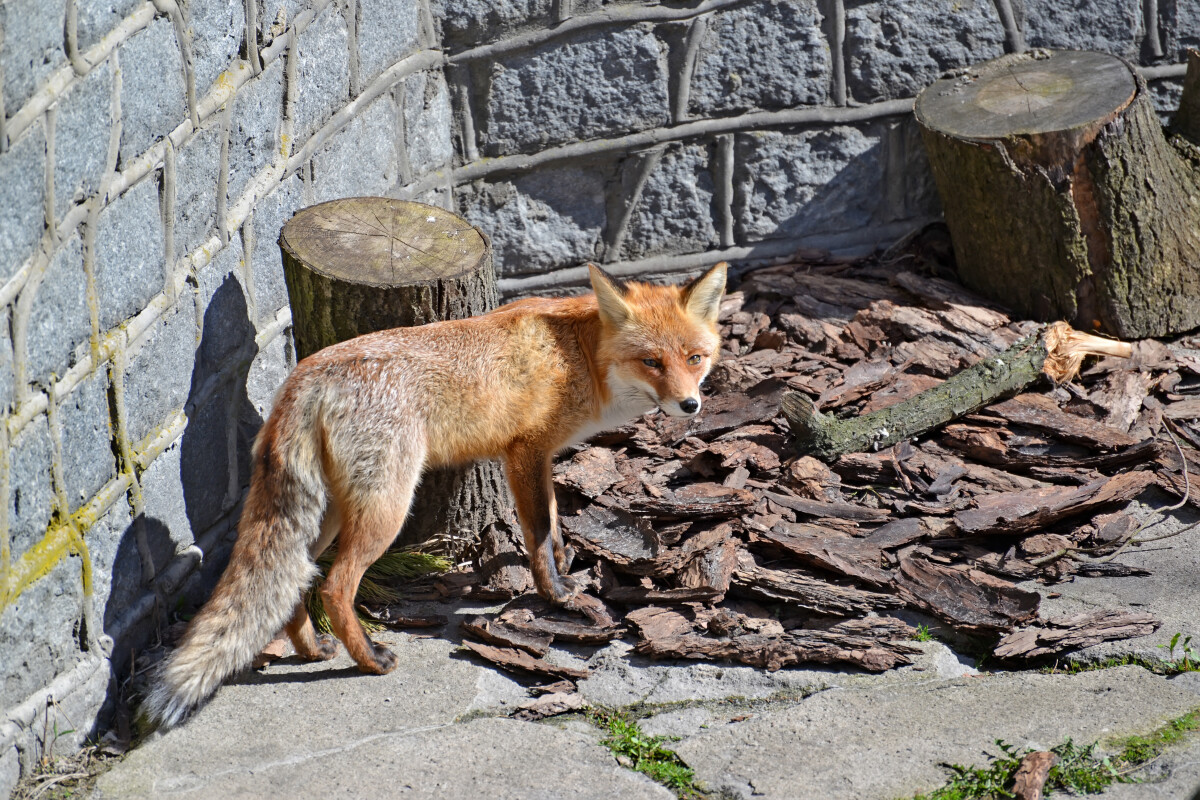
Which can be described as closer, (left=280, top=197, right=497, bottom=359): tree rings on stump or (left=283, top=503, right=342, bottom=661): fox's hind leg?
(left=283, top=503, right=342, bottom=661): fox's hind leg

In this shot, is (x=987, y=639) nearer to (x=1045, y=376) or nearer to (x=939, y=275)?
(x=1045, y=376)

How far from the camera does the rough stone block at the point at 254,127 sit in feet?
15.1

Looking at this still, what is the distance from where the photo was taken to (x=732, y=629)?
4.35 metres

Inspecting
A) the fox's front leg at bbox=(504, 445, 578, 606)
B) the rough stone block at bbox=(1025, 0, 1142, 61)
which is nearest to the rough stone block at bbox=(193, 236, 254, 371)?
the fox's front leg at bbox=(504, 445, 578, 606)

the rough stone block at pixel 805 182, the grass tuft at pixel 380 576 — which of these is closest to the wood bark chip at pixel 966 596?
the grass tuft at pixel 380 576

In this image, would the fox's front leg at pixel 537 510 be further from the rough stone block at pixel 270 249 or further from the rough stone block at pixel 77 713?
the rough stone block at pixel 77 713

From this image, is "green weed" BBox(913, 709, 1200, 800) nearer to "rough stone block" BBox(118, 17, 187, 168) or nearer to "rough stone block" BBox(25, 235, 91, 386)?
"rough stone block" BBox(25, 235, 91, 386)

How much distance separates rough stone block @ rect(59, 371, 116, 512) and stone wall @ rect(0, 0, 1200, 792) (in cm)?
1

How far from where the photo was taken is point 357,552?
4.09 metres

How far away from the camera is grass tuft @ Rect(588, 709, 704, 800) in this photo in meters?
3.50

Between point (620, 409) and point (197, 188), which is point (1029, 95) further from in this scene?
point (197, 188)

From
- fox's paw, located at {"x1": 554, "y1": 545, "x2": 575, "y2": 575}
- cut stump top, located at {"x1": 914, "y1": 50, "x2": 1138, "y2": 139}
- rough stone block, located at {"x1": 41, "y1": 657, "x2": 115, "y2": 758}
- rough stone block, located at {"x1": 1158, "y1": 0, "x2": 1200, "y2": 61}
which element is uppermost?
rough stone block, located at {"x1": 1158, "y1": 0, "x2": 1200, "y2": 61}

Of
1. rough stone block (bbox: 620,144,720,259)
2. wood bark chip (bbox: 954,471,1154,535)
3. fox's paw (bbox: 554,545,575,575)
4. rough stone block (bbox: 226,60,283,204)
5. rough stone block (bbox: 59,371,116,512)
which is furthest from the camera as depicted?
rough stone block (bbox: 620,144,720,259)

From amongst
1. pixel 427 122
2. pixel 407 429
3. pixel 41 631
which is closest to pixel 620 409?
A: pixel 407 429
